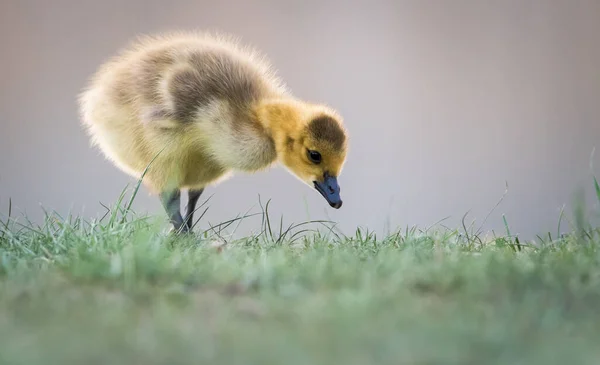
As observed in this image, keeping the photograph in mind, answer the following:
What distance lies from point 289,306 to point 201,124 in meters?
1.06

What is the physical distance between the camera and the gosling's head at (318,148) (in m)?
1.83

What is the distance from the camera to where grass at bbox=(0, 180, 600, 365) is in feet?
2.46

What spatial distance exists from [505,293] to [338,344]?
1.11 feet

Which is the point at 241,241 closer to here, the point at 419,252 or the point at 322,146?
the point at 322,146

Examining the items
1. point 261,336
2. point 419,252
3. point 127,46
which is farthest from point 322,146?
point 261,336

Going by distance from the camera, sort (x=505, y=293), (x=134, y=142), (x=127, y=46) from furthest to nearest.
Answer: (x=127, y=46) < (x=134, y=142) < (x=505, y=293)

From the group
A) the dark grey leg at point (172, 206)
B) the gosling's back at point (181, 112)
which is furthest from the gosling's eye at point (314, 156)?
the dark grey leg at point (172, 206)

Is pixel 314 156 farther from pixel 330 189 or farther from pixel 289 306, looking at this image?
pixel 289 306

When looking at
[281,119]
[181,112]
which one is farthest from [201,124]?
[281,119]

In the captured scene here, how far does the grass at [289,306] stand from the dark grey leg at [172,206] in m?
0.52

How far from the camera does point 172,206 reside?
6.46ft

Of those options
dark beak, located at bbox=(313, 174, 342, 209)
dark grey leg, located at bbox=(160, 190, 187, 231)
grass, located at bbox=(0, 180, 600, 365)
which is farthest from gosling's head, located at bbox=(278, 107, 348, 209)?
grass, located at bbox=(0, 180, 600, 365)

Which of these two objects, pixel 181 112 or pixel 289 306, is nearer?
pixel 289 306

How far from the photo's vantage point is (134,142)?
196cm
